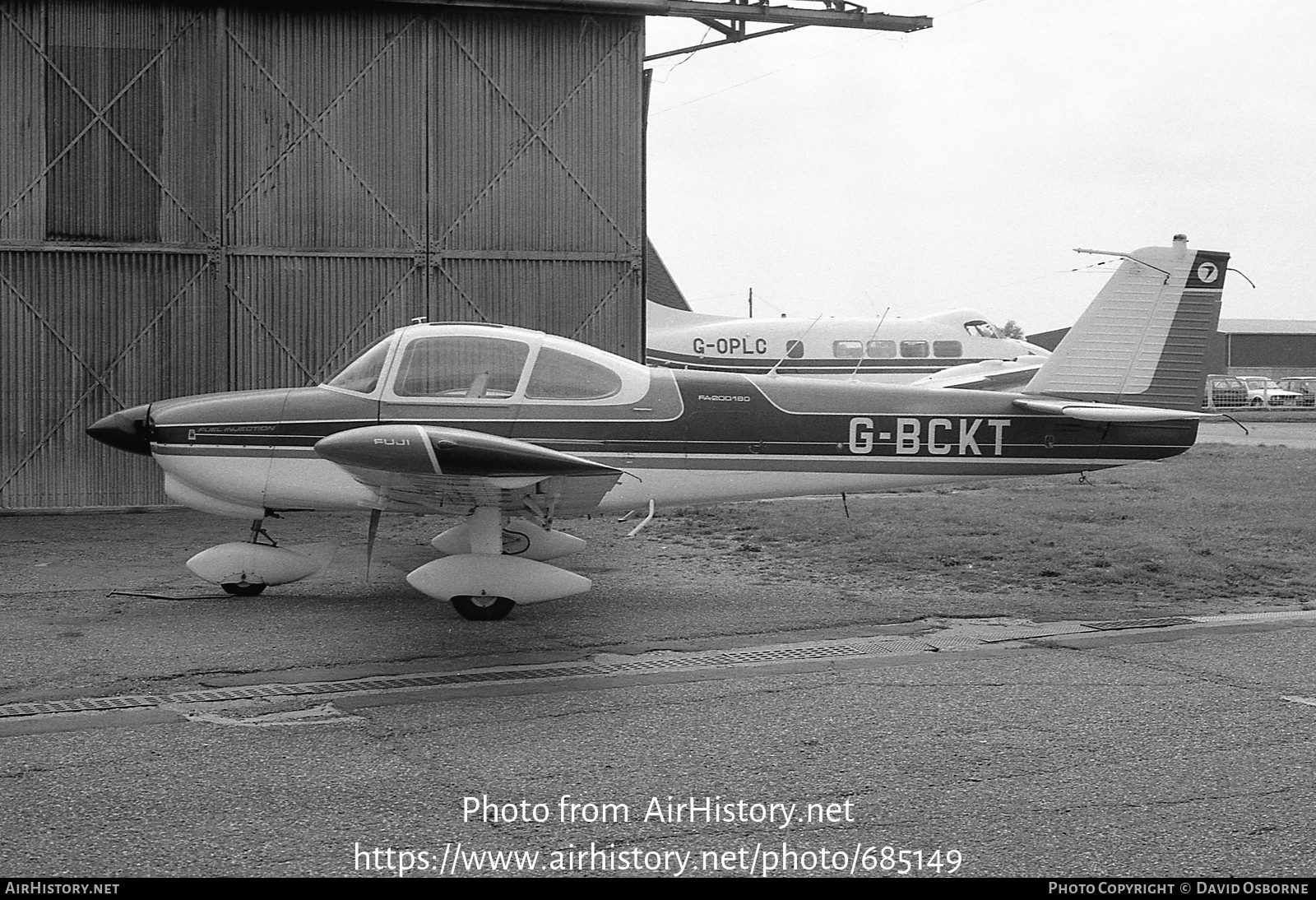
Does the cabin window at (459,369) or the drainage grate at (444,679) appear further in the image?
the cabin window at (459,369)

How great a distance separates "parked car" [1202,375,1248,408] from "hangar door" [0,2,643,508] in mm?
33161

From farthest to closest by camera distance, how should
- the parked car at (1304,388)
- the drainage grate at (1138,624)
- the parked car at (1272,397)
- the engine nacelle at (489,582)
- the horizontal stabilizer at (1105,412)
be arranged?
the parked car at (1272,397) → the parked car at (1304,388) → the horizontal stabilizer at (1105,412) → the drainage grate at (1138,624) → the engine nacelle at (489,582)

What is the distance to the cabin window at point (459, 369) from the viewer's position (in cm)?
816

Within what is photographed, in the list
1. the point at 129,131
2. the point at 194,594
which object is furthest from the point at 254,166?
the point at 194,594

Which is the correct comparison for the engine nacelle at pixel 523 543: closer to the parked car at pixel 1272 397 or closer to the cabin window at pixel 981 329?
the cabin window at pixel 981 329

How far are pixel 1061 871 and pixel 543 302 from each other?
11.9m

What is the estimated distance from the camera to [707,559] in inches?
417

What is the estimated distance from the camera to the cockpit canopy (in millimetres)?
A: 8172

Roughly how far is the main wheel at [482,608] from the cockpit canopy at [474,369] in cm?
134

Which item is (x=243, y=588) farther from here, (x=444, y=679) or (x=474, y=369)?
(x=444, y=679)

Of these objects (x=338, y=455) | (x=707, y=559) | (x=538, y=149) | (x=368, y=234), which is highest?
(x=538, y=149)

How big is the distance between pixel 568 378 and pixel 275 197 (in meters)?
7.32

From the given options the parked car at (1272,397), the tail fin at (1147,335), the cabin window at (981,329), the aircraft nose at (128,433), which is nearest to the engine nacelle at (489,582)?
the aircraft nose at (128,433)

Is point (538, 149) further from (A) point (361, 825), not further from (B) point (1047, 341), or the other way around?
(B) point (1047, 341)
